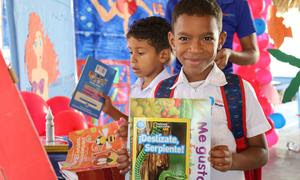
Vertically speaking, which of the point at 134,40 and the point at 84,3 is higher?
the point at 84,3

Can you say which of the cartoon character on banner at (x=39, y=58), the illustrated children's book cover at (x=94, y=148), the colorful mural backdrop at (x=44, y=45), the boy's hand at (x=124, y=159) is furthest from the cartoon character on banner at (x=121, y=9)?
the boy's hand at (x=124, y=159)

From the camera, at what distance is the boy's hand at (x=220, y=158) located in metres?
1.06

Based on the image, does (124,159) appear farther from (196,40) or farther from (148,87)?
(148,87)

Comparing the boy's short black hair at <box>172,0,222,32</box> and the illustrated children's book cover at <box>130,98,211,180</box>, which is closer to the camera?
the illustrated children's book cover at <box>130,98,211,180</box>

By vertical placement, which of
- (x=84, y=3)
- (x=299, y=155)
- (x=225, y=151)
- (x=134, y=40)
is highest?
(x=84, y=3)

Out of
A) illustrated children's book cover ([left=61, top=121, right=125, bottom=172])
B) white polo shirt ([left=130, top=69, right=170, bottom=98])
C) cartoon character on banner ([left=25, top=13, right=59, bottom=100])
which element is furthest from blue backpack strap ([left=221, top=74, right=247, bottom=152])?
cartoon character on banner ([left=25, top=13, right=59, bottom=100])

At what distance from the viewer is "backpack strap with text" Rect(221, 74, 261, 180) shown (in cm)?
121

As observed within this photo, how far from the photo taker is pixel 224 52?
1.45m

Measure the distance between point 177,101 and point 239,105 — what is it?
0.24 metres

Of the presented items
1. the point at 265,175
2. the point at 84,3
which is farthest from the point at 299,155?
the point at 84,3

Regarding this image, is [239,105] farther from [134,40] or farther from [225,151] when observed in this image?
[134,40]

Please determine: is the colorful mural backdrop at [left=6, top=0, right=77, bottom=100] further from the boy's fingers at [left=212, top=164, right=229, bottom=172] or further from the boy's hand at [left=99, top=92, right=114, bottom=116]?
the boy's fingers at [left=212, top=164, right=229, bottom=172]

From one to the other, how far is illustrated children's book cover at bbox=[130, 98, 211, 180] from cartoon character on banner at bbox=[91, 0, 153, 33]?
8.27 ft

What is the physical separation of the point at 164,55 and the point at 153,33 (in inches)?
3.6
